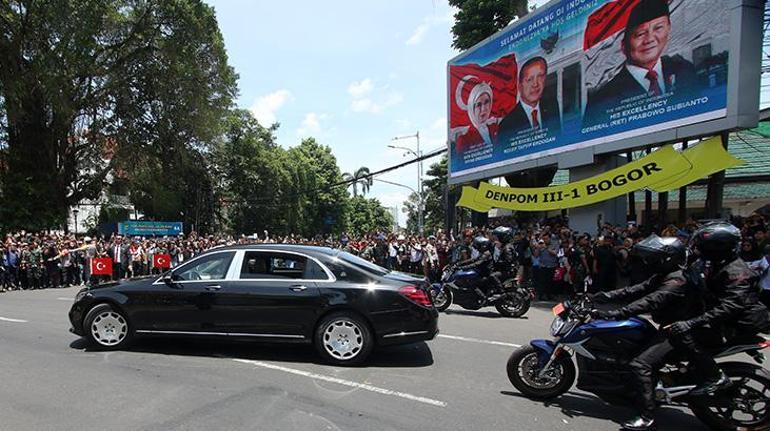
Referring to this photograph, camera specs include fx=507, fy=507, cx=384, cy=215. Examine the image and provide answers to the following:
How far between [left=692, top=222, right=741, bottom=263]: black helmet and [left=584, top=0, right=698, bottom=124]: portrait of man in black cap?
9211 mm

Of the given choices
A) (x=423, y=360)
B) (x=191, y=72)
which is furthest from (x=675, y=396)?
(x=191, y=72)

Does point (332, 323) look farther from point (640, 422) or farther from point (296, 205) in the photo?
point (296, 205)

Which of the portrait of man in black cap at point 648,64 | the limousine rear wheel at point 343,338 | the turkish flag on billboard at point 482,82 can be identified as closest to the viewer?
the limousine rear wheel at point 343,338

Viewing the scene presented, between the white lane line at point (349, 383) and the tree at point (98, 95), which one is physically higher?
the tree at point (98, 95)

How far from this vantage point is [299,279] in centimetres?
655

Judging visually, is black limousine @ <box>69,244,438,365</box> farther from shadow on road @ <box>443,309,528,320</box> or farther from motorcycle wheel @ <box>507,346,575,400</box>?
shadow on road @ <box>443,309,528,320</box>

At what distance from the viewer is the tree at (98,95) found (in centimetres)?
2597

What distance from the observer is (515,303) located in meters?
10.1

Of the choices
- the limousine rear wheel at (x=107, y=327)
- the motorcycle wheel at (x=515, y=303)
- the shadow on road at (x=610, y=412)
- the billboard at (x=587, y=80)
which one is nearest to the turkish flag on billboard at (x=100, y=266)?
the limousine rear wheel at (x=107, y=327)

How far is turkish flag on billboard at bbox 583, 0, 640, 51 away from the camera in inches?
527

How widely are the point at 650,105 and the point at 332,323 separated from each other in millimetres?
10582

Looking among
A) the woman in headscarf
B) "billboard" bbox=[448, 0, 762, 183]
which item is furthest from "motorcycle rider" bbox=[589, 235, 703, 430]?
the woman in headscarf

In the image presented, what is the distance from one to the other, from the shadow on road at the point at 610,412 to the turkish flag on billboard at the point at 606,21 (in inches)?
454

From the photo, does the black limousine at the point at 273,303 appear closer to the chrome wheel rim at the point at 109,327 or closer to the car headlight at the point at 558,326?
the chrome wheel rim at the point at 109,327
